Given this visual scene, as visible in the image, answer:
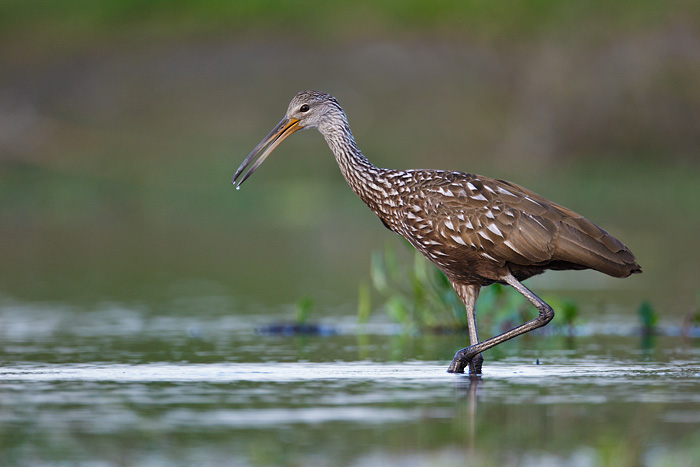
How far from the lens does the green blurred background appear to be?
17.9m

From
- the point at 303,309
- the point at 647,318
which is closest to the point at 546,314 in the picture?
the point at 647,318

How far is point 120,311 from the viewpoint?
1310 centimetres

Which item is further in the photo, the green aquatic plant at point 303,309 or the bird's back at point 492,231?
the green aquatic plant at point 303,309

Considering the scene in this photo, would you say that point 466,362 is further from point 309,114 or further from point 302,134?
point 302,134

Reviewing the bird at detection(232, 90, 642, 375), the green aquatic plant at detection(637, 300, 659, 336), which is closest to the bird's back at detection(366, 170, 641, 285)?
the bird at detection(232, 90, 642, 375)

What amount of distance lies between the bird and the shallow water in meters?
0.48

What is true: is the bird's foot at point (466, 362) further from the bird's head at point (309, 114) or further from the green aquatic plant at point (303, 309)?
the green aquatic plant at point (303, 309)

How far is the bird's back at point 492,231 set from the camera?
9234 millimetres

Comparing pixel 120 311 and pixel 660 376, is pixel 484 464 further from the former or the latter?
pixel 120 311

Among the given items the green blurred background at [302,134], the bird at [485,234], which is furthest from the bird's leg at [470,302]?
the green blurred background at [302,134]

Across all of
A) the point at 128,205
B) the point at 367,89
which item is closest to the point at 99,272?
the point at 128,205

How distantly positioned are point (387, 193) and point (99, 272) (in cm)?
716

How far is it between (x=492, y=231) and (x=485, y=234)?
0.05 m

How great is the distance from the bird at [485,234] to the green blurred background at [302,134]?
4924mm
